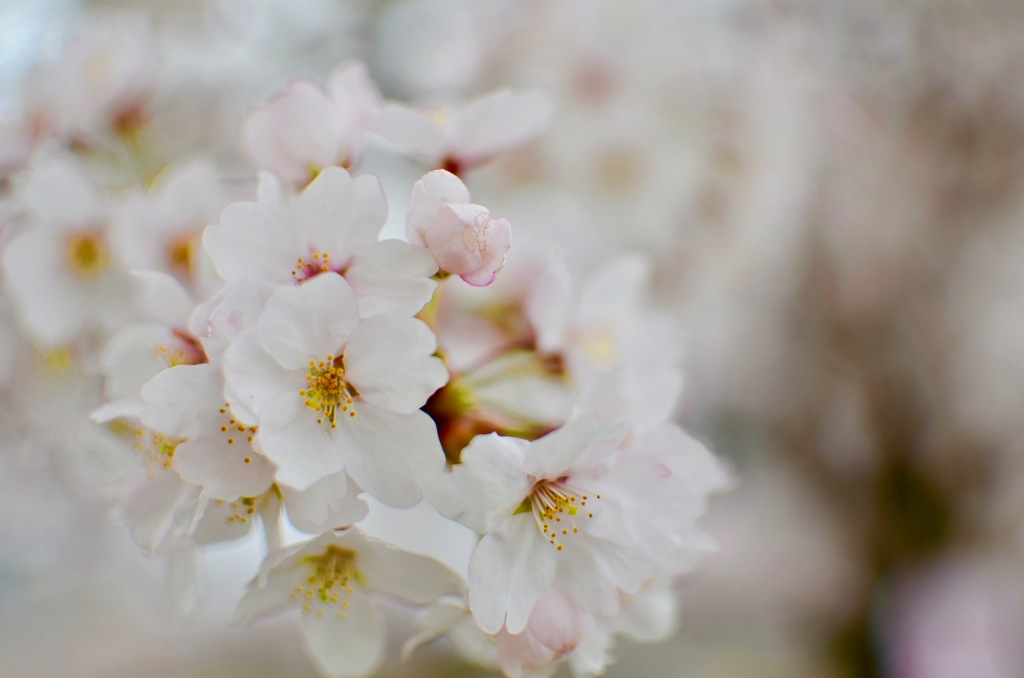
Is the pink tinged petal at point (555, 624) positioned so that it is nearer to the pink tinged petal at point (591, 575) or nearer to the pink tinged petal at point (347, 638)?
the pink tinged petal at point (591, 575)

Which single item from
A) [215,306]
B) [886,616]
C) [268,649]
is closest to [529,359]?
[215,306]

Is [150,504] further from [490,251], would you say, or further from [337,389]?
[490,251]

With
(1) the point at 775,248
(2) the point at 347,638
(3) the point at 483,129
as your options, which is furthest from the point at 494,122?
(1) the point at 775,248

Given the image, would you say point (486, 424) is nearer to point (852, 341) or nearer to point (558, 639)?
point (558, 639)

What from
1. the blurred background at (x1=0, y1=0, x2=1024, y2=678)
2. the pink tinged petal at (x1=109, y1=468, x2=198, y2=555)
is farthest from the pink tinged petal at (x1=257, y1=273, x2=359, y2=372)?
the blurred background at (x1=0, y1=0, x2=1024, y2=678)

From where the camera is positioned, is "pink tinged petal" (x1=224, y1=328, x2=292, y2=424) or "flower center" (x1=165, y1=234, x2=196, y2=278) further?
"flower center" (x1=165, y1=234, x2=196, y2=278)

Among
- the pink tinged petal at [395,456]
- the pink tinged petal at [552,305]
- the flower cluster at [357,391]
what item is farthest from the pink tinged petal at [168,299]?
the pink tinged petal at [552,305]

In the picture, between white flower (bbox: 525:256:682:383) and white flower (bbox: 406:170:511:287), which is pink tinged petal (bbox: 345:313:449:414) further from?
white flower (bbox: 525:256:682:383)
